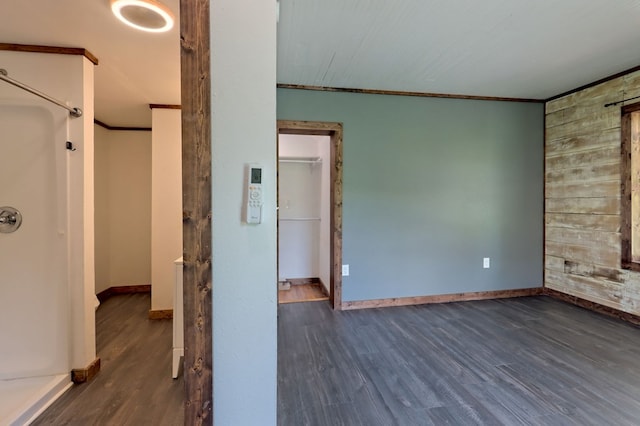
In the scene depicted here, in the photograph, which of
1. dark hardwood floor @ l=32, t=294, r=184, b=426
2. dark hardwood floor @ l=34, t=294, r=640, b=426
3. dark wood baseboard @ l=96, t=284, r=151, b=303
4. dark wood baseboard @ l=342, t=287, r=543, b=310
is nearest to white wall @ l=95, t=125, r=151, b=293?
dark wood baseboard @ l=96, t=284, r=151, b=303

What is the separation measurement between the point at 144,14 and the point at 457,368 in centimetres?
303

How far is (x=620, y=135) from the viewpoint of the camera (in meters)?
2.83

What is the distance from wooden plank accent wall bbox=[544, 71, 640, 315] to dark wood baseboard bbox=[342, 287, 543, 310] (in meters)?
0.37

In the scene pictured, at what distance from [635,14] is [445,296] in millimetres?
2856

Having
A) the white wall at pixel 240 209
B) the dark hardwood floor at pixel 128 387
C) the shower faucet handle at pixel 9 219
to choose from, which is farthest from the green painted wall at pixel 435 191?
the shower faucet handle at pixel 9 219

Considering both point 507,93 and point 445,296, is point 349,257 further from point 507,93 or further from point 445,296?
point 507,93

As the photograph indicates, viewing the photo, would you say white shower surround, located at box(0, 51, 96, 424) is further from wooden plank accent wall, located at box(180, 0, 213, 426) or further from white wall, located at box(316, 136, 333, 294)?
white wall, located at box(316, 136, 333, 294)

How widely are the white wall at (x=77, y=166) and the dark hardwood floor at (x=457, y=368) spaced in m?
1.46

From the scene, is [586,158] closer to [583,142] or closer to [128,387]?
[583,142]

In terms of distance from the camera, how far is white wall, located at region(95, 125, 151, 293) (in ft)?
12.8

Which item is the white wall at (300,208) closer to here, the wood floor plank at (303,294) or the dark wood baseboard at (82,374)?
the wood floor plank at (303,294)

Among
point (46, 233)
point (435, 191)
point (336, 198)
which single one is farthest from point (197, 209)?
point (435, 191)

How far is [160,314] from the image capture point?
304cm

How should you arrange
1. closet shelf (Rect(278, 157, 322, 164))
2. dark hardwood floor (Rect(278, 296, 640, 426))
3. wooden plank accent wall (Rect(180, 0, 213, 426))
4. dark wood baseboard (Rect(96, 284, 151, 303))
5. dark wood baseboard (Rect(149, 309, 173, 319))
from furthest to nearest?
closet shelf (Rect(278, 157, 322, 164))
dark wood baseboard (Rect(96, 284, 151, 303))
dark wood baseboard (Rect(149, 309, 173, 319))
dark hardwood floor (Rect(278, 296, 640, 426))
wooden plank accent wall (Rect(180, 0, 213, 426))
